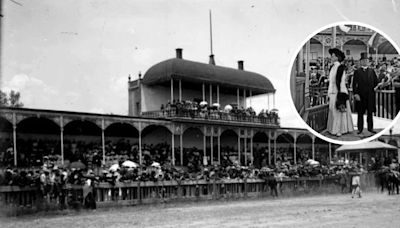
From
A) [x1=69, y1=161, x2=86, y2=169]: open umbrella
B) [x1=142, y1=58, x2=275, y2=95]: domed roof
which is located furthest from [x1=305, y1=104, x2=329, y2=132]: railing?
[x1=142, y1=58, x2=275, y2=95]: domed roof

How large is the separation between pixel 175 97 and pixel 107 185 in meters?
11.0

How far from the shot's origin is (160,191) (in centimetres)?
2314

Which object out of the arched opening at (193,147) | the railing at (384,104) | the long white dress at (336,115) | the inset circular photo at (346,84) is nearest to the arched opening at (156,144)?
the arched opening at (193,147)

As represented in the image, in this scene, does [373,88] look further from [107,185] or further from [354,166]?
[354,166]

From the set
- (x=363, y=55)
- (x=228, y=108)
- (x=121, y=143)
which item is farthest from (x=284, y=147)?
(x=363, y=55)

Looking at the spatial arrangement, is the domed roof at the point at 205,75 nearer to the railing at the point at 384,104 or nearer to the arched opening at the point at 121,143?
the arched opening at the point at 121,143

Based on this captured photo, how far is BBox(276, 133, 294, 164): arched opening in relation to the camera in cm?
3355

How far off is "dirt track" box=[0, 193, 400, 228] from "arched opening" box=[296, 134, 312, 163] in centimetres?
1079

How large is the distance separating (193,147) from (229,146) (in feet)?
9.88

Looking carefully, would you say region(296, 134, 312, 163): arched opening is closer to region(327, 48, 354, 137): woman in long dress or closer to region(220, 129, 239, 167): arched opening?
region(220, 129, 239, 167): arched opening

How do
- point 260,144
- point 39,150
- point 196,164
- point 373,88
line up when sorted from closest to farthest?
point 373,88 < point 39,150 < point 196,164 < point 260,144

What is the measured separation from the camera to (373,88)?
1405 centimetres

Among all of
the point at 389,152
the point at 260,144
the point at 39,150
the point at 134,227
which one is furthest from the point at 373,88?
the point at 260,144

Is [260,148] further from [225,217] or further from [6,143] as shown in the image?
→ [225,217]
